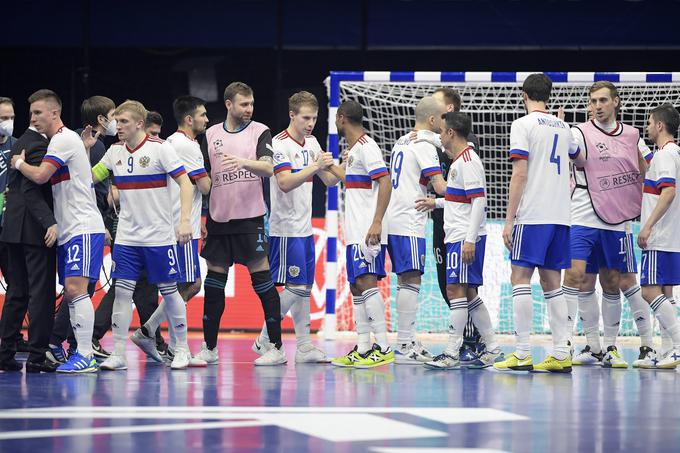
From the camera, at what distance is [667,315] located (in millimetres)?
8438

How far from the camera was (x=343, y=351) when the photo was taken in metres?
10.1

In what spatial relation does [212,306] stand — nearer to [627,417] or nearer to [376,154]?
[376,154]

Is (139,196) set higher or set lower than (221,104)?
lower

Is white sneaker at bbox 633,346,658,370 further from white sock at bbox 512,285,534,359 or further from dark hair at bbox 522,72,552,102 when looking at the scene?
dark hair at bbox 522,72,552,102

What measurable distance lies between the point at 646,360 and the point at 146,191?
14.2ft

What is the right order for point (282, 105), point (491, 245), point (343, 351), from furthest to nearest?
point (282, 105), point (491, 245), point (343, 351)

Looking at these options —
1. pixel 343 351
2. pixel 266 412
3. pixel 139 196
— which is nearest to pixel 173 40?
pixel 343 351

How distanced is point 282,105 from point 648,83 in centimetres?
779

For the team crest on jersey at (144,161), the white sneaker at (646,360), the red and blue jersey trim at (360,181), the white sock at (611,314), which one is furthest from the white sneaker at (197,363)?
the white sneaker at (646,360)

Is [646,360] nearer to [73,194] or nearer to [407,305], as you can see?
[407,305]

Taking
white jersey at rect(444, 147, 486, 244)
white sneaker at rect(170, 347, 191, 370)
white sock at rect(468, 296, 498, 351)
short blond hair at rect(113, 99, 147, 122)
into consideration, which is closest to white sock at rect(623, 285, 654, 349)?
white sock at rect(468, 296, 498, 351)

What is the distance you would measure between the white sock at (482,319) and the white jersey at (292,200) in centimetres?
150

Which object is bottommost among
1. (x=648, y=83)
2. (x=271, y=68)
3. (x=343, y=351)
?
(x=343, y=351)

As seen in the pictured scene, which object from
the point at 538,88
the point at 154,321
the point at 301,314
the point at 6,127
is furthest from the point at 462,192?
the point at 6,127
